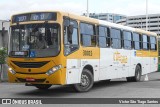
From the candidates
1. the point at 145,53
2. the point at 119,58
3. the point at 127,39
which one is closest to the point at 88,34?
the point at 119,58

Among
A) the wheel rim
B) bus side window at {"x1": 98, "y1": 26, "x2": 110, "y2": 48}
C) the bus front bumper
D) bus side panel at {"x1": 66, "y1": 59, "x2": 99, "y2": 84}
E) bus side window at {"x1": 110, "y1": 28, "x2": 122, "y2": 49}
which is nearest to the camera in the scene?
the bus front bumper

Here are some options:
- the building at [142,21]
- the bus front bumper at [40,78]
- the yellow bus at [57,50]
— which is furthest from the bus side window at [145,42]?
the building at [142,21]

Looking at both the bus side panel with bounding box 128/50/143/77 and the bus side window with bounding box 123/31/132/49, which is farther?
the bus side panel with bounding box 128/50/143/77

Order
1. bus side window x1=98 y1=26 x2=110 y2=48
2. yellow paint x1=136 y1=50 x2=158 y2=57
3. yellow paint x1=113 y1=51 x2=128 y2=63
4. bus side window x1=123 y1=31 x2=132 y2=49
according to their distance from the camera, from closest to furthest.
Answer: bus side window x1=98 y1=26 x2=110 y2=48
yellow paint x1=113 y1=51 x2=128 y2=63
bus side window x1=123 y1=31 x2=132 y2=49
yellow paint x1=136 y1=50 x2=158 y2=57

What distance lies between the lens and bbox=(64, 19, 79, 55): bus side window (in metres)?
13.9

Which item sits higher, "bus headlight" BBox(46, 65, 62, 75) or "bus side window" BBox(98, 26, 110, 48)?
"bus side window" BBox(98, 26, 110, 48)

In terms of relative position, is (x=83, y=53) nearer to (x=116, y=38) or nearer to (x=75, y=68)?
(x=75, y=68)

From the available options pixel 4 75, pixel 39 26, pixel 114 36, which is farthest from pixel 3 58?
pixel 39 26

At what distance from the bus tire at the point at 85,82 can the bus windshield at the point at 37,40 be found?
214cm

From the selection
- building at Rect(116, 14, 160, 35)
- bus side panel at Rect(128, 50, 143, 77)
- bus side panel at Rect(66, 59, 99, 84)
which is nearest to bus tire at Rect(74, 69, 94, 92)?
bus side panel at Rect(66, 59, 99, 84)

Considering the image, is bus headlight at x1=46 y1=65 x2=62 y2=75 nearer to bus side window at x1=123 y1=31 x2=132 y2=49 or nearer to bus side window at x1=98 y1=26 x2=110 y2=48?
Answer: bus side window at x1=98 y1=26 x2=110 y2=48

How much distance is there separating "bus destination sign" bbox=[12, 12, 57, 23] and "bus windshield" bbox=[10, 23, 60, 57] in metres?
0.25

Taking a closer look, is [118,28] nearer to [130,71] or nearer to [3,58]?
[130,71]

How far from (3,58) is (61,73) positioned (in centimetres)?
876
